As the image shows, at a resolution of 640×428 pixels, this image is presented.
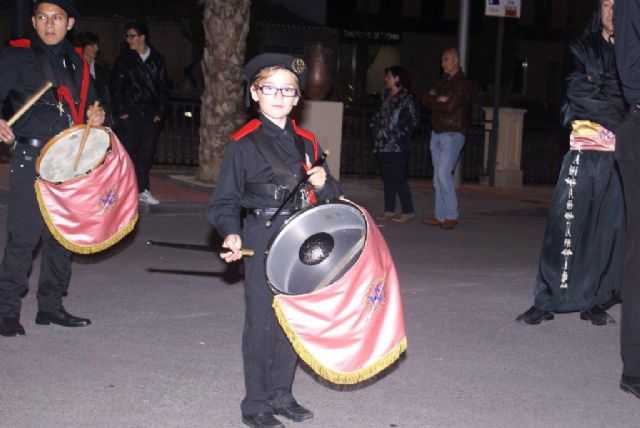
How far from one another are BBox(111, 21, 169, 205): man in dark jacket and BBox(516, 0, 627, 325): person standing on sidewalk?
6.36 meters

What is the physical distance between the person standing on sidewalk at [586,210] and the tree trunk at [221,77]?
8.34 meters

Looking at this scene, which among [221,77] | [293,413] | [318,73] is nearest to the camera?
[293,413]

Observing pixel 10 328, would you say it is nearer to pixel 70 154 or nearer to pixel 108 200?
pixel 108 200

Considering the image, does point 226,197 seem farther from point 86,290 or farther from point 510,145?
point 510,145

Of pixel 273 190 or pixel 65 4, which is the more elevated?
pixel 65 4

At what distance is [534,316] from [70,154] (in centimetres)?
321

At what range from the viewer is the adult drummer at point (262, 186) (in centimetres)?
477

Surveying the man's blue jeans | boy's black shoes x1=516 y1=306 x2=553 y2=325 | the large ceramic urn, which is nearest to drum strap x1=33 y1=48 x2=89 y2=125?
boy's black shoes x1=516 y1=306 x2=553 y2=325

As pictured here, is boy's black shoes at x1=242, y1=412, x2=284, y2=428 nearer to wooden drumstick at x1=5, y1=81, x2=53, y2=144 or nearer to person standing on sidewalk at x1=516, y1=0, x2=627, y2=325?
wooden drumstick at x1=5, y1=81, x2=53, y2=144

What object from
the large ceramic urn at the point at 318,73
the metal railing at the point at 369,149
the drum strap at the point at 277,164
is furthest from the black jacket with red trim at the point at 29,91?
the metal railing at the point at 369,149

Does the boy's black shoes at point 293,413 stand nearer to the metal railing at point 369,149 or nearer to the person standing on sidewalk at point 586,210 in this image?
the person standing on sidewalk at point 586,210

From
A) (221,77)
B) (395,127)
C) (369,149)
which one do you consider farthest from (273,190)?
(369,149)

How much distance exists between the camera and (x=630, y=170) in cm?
554

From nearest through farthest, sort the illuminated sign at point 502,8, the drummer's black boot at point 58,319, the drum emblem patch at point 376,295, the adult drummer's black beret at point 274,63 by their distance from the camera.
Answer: the drum emblem patch at point 376,295 < the adult drummer's black beret at point 274,63 < the drummer's black boot at point 58,319 < the illuminated sign at point 502,8
